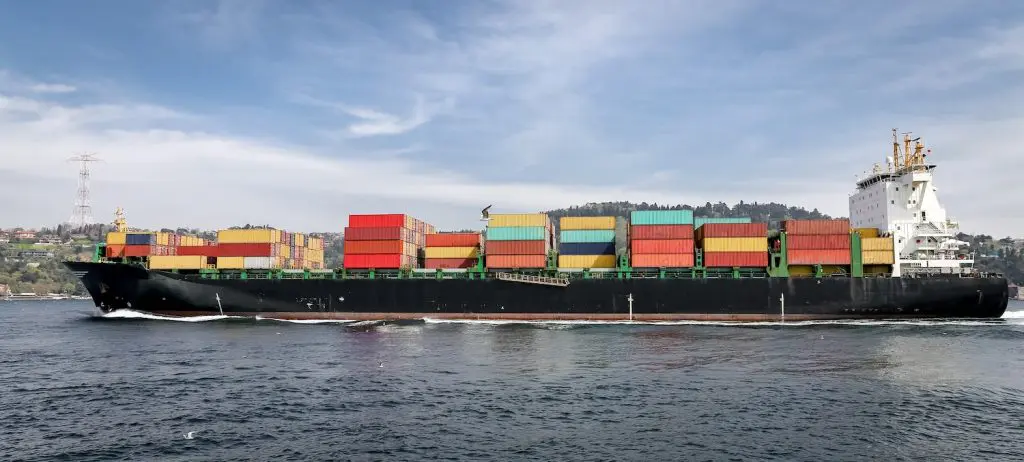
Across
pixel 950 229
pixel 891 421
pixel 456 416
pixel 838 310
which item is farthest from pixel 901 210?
pixel 456 416

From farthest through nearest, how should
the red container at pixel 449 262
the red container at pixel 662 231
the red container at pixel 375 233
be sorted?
1. the red container at pixel 449 262
2. the red container at pixel 375 233
3. the red container at pixel 662 231

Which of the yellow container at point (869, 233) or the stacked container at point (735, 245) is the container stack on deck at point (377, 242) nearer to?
the stacked container at point (735, 245)

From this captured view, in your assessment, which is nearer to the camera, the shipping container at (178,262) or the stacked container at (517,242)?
the stacked container at (517,242)

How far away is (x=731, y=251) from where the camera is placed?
66438 mm

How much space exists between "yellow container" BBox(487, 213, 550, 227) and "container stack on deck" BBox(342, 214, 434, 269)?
1006cm

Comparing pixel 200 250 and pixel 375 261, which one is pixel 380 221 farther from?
pixel 200 250

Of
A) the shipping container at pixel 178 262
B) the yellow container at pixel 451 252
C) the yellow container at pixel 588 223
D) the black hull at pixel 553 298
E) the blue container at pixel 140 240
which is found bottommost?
the black hull at pixel 553 298

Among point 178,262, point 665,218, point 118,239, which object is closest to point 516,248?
point 665,218

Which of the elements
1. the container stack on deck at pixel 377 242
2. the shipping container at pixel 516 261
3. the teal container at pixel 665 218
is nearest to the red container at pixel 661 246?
the teal container at pixel 665 218

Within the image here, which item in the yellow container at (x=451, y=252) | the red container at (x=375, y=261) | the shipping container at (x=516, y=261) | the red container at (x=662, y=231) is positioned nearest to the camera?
the red container at (x=662, y=231)

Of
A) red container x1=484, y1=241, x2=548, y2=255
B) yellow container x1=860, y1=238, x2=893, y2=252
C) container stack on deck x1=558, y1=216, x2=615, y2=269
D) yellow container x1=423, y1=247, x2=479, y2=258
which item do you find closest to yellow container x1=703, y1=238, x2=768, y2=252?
yellow container x1=860, y1=238, x2=893, y2=252

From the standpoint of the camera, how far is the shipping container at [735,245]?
66188 millimetres

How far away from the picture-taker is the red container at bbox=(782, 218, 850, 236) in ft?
214

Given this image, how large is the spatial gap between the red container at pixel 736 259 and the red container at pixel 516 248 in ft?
57.2
